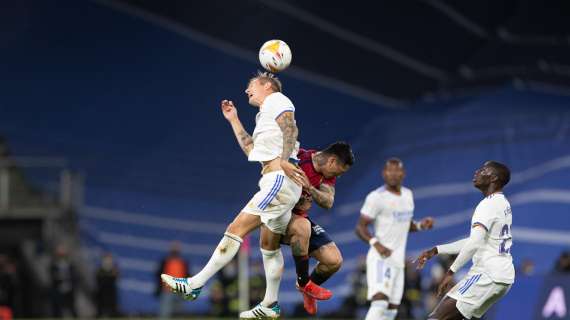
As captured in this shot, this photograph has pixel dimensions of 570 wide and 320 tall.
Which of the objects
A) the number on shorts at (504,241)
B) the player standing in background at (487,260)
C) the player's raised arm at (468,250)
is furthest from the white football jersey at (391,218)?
the player's raised arm at (468,250)

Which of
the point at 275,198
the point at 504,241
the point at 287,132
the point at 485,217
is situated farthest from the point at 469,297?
the point at 287,132

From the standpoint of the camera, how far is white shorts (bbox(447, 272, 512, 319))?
464 inches

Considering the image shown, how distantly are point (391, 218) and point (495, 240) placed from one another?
12.6ft

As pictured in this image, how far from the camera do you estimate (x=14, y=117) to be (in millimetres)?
29969

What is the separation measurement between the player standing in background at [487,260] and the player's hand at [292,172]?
1.53 metres

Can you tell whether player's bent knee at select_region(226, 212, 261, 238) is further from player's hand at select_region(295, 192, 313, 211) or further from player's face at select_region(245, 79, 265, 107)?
player's face at select_region(245, 79, 265, 107)

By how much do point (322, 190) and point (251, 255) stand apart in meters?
17.6

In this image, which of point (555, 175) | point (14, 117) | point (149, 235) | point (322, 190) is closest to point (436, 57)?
point (555, 175)

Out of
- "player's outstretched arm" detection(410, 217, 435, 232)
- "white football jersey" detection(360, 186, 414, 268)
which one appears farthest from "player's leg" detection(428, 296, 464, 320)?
"white football jersey" detection(360, 186, 414, 268)

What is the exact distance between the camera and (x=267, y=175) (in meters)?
11.8

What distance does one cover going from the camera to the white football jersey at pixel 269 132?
11703mm

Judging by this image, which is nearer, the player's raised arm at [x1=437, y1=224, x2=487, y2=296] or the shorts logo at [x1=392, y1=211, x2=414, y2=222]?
the player's raised arm at [x1=437, y1=224, x2=487, y2=296]

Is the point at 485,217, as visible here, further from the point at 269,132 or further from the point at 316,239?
the point at 269,132

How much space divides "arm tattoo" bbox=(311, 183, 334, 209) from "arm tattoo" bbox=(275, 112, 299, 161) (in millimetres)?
548
